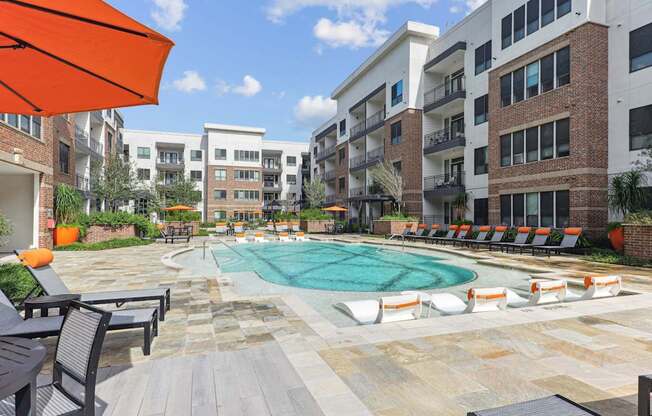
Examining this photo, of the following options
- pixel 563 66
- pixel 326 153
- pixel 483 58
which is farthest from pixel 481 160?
pixel 326 153

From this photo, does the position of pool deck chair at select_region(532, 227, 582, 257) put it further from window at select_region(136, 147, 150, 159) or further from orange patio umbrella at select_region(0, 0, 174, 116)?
window at select_region(136, 147, 150, 159)

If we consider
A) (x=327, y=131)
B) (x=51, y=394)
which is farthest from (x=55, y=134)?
(x=327, y=131)

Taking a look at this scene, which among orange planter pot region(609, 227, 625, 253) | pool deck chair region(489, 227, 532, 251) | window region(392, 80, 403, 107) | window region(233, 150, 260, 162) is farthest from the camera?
window region(233, 150, 260, 162)

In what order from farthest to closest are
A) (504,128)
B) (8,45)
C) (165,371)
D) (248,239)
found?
1. (248,239)
2. (504,128)
3. (165,371)
4. (8,45)

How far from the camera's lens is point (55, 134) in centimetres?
2020

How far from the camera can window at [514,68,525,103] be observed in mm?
18859

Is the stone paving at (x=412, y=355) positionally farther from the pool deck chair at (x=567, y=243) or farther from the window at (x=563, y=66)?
the window at (x=563, y=66)

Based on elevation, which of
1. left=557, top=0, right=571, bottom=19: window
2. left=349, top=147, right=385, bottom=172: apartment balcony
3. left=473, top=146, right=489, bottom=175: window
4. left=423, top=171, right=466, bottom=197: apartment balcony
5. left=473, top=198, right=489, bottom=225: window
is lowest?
left=473, top=198, right=489, bottom=225: window

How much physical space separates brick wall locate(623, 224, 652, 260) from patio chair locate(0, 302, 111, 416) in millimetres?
15212

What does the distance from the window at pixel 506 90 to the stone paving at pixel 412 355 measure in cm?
1554

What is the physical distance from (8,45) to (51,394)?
295 centimetres

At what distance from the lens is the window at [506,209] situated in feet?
64.7

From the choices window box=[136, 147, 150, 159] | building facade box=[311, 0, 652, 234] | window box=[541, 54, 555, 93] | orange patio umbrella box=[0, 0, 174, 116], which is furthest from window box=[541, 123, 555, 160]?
window box=[136, 147, 150, 159]

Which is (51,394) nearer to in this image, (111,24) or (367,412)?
(367,412)
